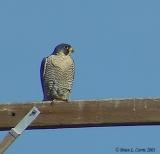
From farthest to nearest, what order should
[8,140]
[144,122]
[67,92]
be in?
[67,92] < [144,122] < [8,140]

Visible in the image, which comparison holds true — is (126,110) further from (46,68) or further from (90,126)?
(46,68)

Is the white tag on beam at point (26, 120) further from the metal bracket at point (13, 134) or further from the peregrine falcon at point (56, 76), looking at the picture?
the peregrine falcon at point (56, 76)

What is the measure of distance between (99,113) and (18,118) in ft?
1.73

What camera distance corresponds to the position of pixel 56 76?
7.69 m

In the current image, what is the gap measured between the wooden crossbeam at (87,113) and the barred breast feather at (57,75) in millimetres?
3282

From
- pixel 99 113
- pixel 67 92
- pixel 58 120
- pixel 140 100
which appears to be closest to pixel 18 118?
pixel 58 120

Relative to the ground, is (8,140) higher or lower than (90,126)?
lower

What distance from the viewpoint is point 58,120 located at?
4.15 metres

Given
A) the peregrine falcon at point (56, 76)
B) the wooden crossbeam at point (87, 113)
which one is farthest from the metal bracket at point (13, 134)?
the peregrine falcon at point (56, 76)

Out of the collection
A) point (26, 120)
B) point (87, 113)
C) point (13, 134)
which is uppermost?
point (87, 113)

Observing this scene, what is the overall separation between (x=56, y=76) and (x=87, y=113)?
354 centimetres

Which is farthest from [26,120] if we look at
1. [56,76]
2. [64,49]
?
[64,49]

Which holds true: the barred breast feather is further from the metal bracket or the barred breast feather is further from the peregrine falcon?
the metal bracket

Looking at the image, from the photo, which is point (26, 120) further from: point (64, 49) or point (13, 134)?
point (64, 49)
